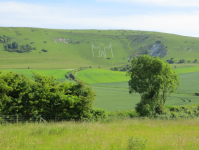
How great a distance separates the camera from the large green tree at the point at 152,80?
31714 mm

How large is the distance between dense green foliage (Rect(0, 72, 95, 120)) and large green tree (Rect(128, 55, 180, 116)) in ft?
41.6

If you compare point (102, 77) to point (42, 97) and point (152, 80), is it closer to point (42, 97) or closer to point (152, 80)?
point (152, 80)

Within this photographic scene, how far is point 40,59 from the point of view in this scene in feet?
573

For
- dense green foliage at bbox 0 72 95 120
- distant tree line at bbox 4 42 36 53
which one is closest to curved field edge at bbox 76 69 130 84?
dense green foliage at bbox 0 72 95 120

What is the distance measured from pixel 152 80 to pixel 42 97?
61.6 ft

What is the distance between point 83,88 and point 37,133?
14055mm

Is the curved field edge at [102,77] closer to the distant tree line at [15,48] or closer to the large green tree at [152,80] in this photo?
the large green tree at [152,80]

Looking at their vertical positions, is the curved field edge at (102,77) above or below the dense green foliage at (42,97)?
below

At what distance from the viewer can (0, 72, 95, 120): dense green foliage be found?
18312 millimetres

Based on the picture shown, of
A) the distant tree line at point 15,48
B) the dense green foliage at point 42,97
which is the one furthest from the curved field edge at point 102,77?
the distant tree line at point 15,48

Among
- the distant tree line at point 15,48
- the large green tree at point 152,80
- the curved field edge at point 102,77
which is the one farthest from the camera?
the distant tree line at point 15,48

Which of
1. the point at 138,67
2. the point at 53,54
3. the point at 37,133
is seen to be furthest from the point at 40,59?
the point at 37,133

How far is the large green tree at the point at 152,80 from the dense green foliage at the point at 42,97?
499 inches

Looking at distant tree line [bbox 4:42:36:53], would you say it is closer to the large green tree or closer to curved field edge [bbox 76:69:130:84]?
curved field edge [bbox 76:69:130:84]
